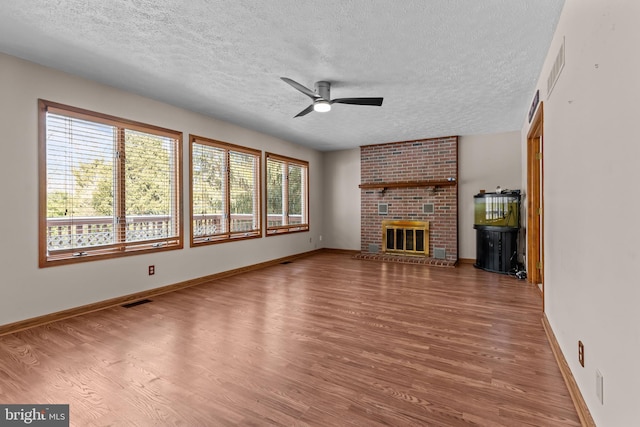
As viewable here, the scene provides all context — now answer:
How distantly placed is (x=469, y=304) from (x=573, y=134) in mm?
Answer: 2195

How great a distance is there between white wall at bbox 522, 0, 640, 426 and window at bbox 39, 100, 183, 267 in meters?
4.25

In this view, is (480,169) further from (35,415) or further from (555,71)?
(35,415)

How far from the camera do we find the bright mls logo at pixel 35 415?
62.1 inches

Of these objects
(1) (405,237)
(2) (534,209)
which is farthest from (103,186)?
(2) (534,209)

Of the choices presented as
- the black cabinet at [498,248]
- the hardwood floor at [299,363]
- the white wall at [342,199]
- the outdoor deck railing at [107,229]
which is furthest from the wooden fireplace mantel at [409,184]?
the outdoor deck railing at [107,229]

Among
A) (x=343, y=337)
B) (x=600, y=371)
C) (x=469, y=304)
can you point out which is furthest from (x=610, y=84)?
(x=469, y=304)

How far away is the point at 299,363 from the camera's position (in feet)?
6.93

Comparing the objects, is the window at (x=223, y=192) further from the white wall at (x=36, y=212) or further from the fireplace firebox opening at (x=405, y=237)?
the fireplace firebox opening at (x=405, y=237)

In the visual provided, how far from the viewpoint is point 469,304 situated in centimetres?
339

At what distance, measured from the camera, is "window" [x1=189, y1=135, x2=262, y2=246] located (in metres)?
4.46

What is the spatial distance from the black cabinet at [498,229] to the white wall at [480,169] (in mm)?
686

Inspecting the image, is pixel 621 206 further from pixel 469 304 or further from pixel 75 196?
pixel 75 196

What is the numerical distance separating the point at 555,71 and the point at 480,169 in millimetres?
3728

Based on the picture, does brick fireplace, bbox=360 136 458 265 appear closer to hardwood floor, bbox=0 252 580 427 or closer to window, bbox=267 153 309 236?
window, bbox=267 153 309 236
